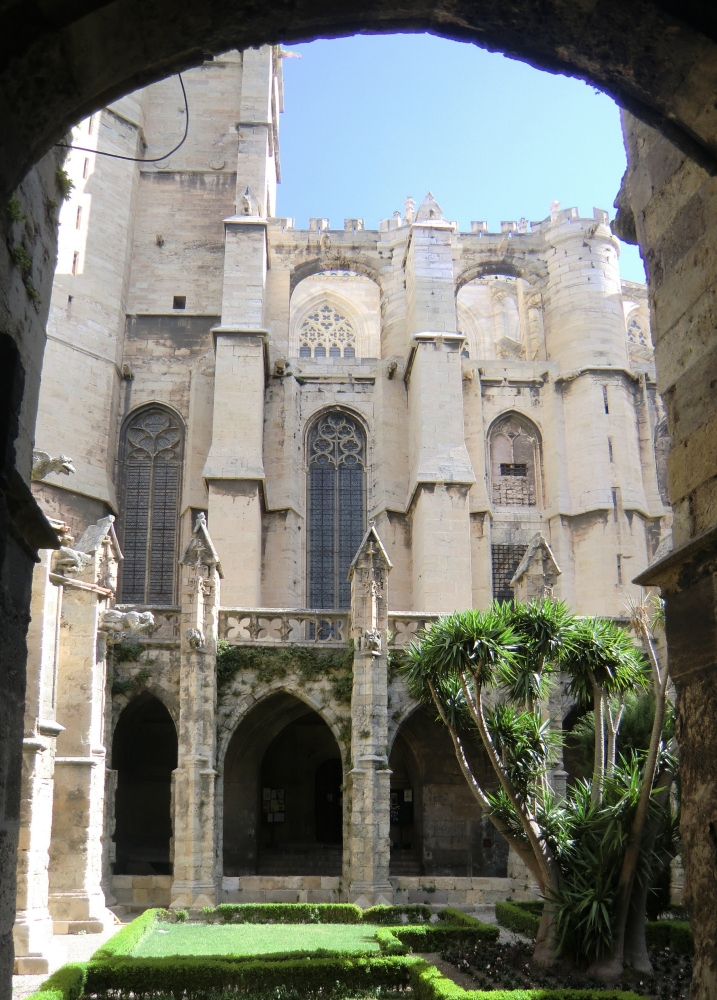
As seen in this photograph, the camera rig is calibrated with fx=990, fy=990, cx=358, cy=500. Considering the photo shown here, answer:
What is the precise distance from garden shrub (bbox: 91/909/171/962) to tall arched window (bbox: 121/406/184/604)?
10.5 metres

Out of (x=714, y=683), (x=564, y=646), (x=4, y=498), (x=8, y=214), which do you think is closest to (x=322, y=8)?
(x=8, y=214)

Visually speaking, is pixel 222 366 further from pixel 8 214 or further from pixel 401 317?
pixel 8 214

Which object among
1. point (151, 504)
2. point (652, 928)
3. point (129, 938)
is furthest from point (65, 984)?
point (151, 504)

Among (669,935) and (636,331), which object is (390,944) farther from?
(636,331)

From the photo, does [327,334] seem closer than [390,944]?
No

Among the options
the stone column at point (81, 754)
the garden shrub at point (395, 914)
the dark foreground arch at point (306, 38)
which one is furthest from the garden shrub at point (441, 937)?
the dark foreground arch at point (306, 38)

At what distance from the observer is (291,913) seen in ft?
56.4

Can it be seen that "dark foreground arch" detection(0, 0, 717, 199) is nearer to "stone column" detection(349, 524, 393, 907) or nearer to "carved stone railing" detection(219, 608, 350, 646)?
"stone column" detection(349, 524, 393, 907)

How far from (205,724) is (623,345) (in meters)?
17.0

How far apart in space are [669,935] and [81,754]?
977 cm

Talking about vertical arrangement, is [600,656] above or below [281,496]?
below

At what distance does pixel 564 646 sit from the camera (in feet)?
45.1

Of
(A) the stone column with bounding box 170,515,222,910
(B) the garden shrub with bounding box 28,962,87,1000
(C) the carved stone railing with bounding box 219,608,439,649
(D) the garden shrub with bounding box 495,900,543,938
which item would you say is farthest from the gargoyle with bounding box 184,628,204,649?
(B) the garden shrub with bounding box 28,962,87,1000

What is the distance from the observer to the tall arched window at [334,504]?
1063 inches
